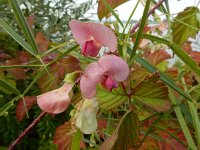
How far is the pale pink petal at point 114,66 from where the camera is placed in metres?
0.30

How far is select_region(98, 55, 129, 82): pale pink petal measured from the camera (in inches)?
11.8

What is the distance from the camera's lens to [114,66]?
0.30 metres

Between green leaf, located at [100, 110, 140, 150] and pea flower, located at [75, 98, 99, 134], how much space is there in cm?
2

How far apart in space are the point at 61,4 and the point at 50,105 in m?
1.61

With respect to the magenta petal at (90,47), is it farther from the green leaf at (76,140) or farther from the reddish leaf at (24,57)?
the reddish leaf at (24,57)

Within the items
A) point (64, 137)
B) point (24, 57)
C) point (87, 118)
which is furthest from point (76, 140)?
point (24, 57)

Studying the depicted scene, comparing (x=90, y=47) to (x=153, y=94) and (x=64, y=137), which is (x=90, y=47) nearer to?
(x=153, y=94)

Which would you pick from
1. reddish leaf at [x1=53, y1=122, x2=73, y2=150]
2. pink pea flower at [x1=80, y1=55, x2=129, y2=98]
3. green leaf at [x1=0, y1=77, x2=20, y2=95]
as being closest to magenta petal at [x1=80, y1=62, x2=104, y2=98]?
pink pea flower at [x1=80, y1=55, x2=129, y2=98]

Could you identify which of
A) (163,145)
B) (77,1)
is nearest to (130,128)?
(163,145)

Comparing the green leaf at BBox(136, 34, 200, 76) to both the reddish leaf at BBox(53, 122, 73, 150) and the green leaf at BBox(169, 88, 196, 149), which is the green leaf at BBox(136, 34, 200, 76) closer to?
the green leaf at BBox(169, 88, 196, 149)

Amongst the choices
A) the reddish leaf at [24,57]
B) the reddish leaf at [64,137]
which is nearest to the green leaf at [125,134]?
the reddish leaf at [64,137]

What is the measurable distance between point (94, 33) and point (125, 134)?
0.31 ft

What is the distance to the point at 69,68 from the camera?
708 millimetres

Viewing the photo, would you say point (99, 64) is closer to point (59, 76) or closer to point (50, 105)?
point (50, 105)
